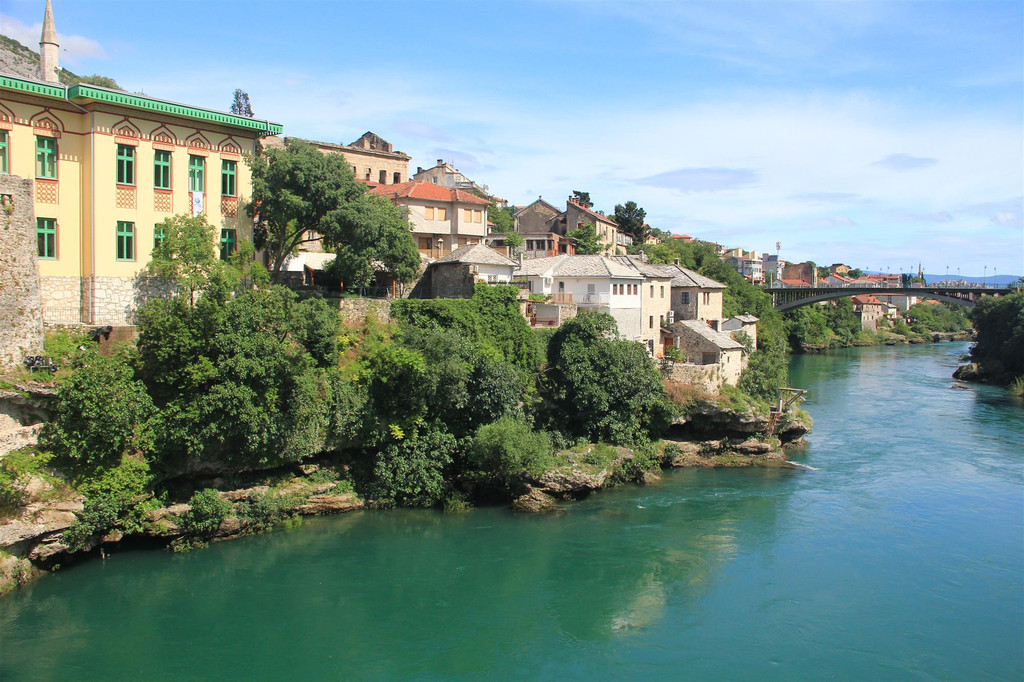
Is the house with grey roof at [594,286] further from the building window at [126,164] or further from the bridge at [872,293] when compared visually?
the bridge at [872,293]

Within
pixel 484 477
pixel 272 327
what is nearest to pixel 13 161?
pixel 272 327

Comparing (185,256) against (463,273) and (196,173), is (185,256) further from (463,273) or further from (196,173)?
(463,273)

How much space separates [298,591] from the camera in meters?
20.5

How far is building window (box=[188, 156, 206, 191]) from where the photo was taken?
1096 inches

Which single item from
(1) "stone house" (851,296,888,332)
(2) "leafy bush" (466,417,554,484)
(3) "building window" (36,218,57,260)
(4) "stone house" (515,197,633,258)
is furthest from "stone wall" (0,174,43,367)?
(1) "stone house" (851,296,888,332)

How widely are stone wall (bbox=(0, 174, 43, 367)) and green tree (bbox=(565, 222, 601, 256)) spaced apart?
42942mm

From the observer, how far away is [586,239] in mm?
62094

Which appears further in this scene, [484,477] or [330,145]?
[330,145]

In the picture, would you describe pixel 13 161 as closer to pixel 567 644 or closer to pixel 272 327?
pixel 272 327

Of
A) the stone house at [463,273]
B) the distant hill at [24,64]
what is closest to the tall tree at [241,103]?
the distant hill at [24,64]

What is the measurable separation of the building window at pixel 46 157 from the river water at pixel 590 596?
498 inches

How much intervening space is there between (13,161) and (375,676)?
19.6m

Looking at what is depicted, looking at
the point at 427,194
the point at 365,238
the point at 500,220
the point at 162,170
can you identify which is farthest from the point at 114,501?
the point at 500,220

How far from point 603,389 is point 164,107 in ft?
62.7
